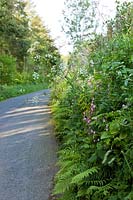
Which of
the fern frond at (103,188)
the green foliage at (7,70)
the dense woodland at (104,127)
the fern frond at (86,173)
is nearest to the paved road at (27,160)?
the dense woodland at (104,127)

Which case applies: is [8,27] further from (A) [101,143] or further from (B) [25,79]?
(A) [101,143]

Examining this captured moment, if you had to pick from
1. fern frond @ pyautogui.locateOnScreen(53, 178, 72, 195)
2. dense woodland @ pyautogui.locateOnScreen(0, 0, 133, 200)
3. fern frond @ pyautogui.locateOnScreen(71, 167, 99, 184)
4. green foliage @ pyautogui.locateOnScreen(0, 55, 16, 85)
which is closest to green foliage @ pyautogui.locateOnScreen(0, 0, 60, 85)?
green foliage @ pyautogui.locateOnScreen(0, 55, 16, 85)

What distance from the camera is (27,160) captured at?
7527 millimetres

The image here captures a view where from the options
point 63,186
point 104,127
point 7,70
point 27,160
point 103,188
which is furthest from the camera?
point 7,70

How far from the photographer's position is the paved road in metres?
5.76

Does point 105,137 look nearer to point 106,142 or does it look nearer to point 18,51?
point 106,142

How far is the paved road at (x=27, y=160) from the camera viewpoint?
18.9 feet

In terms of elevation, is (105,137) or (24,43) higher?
(24,43)

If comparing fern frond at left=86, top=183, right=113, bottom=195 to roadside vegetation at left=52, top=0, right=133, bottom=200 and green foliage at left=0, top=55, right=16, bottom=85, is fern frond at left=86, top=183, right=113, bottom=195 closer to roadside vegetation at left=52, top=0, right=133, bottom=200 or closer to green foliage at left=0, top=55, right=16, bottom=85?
roadside vegetation at left=52, top=0, right=133, bottom=200

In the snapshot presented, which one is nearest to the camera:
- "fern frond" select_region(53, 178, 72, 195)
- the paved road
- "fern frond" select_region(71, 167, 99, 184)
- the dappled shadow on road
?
"fern frond" select_region(71, 167, 99, 184)

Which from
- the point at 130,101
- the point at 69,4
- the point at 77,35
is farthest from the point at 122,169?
the point at 69,4

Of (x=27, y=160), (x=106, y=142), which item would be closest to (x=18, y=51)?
(x=27, y=160)

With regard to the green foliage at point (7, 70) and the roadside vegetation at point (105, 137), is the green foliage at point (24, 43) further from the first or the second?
the roadside vegetation at point (105, 137)

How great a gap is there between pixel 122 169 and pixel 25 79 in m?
37.2
